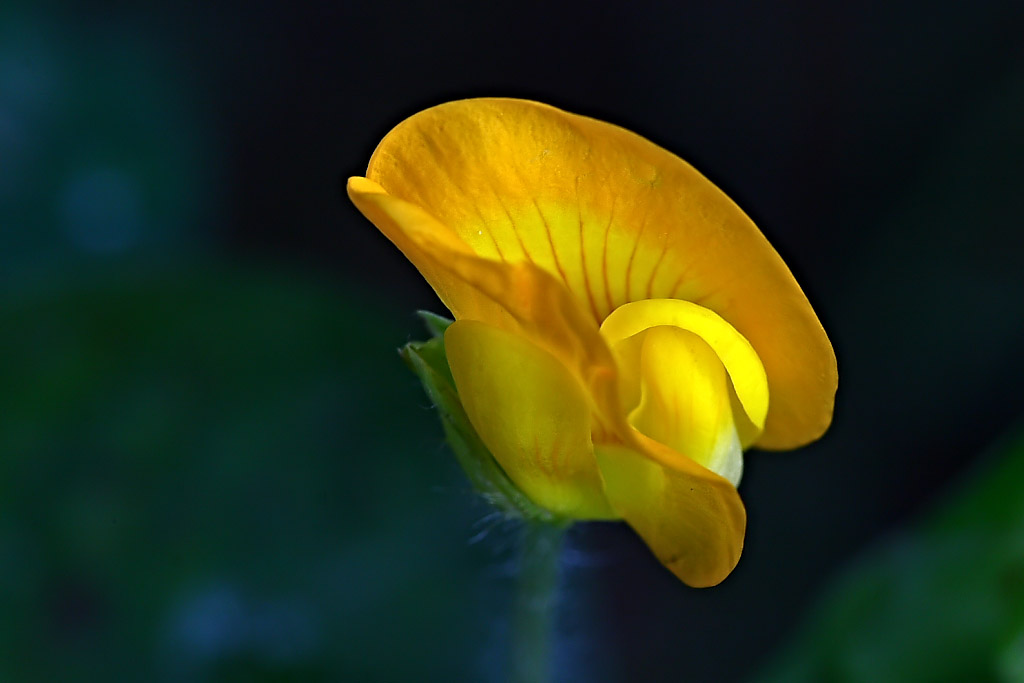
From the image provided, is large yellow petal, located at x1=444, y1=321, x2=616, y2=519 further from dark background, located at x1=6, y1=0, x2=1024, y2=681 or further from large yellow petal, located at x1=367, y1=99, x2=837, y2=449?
dark background, located at x1=6, y1=0, x2=1024, y2=681

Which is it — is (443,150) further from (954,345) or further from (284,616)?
(954,345)

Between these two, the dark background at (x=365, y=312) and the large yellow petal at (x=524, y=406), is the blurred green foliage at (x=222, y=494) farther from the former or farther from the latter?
the large yellow petal at (x=524, y=406)

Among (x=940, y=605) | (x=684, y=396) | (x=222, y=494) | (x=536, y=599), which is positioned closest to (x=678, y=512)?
(x=684, y=396)

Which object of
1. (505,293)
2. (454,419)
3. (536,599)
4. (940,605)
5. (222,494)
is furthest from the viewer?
(222,494)

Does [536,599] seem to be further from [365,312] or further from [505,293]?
[365,312]

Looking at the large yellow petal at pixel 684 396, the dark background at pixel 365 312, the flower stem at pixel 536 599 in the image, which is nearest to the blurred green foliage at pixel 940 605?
the dark background at pixel 365 312
